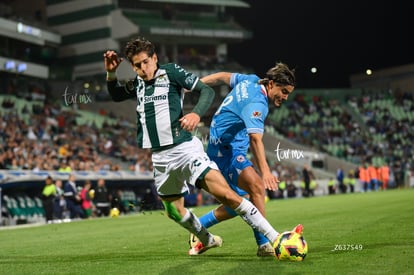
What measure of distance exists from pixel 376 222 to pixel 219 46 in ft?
160

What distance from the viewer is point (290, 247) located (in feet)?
26.2

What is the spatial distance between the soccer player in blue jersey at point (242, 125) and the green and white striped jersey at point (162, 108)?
34.4 inches

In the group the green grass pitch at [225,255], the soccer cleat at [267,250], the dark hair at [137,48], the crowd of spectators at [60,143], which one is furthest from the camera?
the crowd of spectators at [60,143]

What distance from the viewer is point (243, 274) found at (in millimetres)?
7207

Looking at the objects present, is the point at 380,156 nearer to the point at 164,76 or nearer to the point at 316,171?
the point at 316,171

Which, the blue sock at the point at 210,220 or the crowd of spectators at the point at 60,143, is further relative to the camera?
the crowd of spectators at the point at 60,143

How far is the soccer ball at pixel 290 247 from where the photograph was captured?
7.99 meters

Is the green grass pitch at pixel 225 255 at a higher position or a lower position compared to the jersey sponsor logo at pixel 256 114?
lower

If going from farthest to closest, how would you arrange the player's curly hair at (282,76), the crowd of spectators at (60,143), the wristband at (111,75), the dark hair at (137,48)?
the crowd of spectators at (60,143) → the player's curly hair at (282,76) → the wristband at (111,75) → the dark hair at (137,48)

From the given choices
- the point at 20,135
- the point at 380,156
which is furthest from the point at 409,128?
the point at 20,135

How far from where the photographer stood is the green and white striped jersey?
26.8 feet

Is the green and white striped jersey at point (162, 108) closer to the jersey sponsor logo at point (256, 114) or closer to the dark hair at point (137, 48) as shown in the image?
the dark hair at point (137, 48)

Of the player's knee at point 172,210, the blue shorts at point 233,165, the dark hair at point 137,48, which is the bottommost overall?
the player's knee at point 172,210

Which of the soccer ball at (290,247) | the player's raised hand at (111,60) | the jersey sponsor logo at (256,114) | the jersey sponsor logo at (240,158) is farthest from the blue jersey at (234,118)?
the player's raised hand at (111,60)
